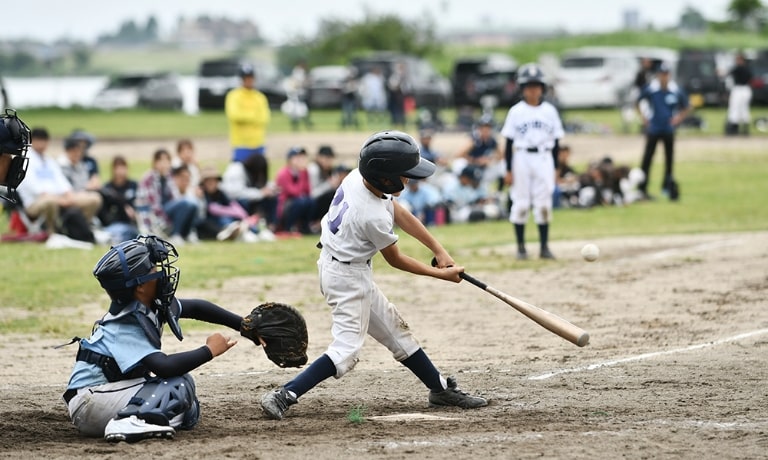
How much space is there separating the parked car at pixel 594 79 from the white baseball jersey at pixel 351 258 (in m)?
32.4

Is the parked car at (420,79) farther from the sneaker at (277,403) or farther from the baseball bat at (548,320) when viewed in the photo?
the sneaker at (277,403)

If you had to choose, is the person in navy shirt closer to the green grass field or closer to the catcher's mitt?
the green grass field

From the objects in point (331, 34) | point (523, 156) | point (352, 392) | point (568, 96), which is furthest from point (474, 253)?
point (331, 34)

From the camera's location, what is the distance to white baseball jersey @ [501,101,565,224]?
12953 millimetres

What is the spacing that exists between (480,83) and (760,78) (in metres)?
9.27

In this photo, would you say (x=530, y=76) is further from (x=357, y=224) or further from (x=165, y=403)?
(x=165, y=403)

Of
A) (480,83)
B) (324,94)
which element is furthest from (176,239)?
(324,94)

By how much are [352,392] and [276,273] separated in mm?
5181

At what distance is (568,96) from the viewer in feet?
129

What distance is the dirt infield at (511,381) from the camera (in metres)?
6.04

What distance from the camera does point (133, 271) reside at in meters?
6.26

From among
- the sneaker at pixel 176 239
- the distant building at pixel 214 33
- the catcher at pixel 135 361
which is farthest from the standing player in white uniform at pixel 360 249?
the distant building at pixel 214 33

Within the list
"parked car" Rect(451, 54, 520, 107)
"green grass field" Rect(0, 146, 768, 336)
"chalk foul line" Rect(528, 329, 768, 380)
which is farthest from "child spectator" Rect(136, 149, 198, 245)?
"parked car" Rect(451, 54, 520, 107)

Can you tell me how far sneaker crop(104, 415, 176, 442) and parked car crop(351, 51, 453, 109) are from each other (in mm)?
34202
